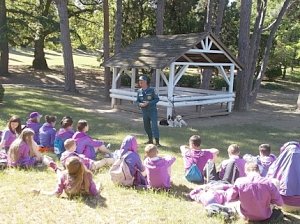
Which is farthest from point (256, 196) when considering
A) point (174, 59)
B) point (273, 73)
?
point (273, 73)

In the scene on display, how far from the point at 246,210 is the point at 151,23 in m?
26.6

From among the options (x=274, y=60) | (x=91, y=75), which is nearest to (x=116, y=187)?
(x=91, y=75)

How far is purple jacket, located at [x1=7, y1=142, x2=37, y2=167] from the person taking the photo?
7.84 meters

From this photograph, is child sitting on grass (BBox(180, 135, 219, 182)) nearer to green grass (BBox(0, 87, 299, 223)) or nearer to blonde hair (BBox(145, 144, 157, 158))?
green grass (BBox(0, 87, 299, 223))

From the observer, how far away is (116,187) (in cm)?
705

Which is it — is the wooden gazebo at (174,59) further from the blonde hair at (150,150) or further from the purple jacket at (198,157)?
the blonde hair at (150,150)

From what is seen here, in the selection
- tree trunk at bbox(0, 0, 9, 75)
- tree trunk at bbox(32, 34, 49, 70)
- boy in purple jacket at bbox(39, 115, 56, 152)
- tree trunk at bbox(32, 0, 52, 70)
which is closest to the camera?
boy in purple jacket at bbox(39, 115, 56, 152)

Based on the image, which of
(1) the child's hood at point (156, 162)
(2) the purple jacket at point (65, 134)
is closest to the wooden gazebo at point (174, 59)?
(2) the purple jacket at point (65, 134)

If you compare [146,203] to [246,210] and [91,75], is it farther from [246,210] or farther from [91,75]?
[91,75]

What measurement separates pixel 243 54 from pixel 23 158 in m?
14.0

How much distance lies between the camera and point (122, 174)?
23.0ft

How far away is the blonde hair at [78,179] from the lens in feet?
20.3

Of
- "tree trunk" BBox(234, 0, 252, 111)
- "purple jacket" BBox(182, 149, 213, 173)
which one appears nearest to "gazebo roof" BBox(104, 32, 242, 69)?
"tree trunk" BBox(234, 0, 252, 111)

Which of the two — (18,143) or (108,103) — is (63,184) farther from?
(108,103)
